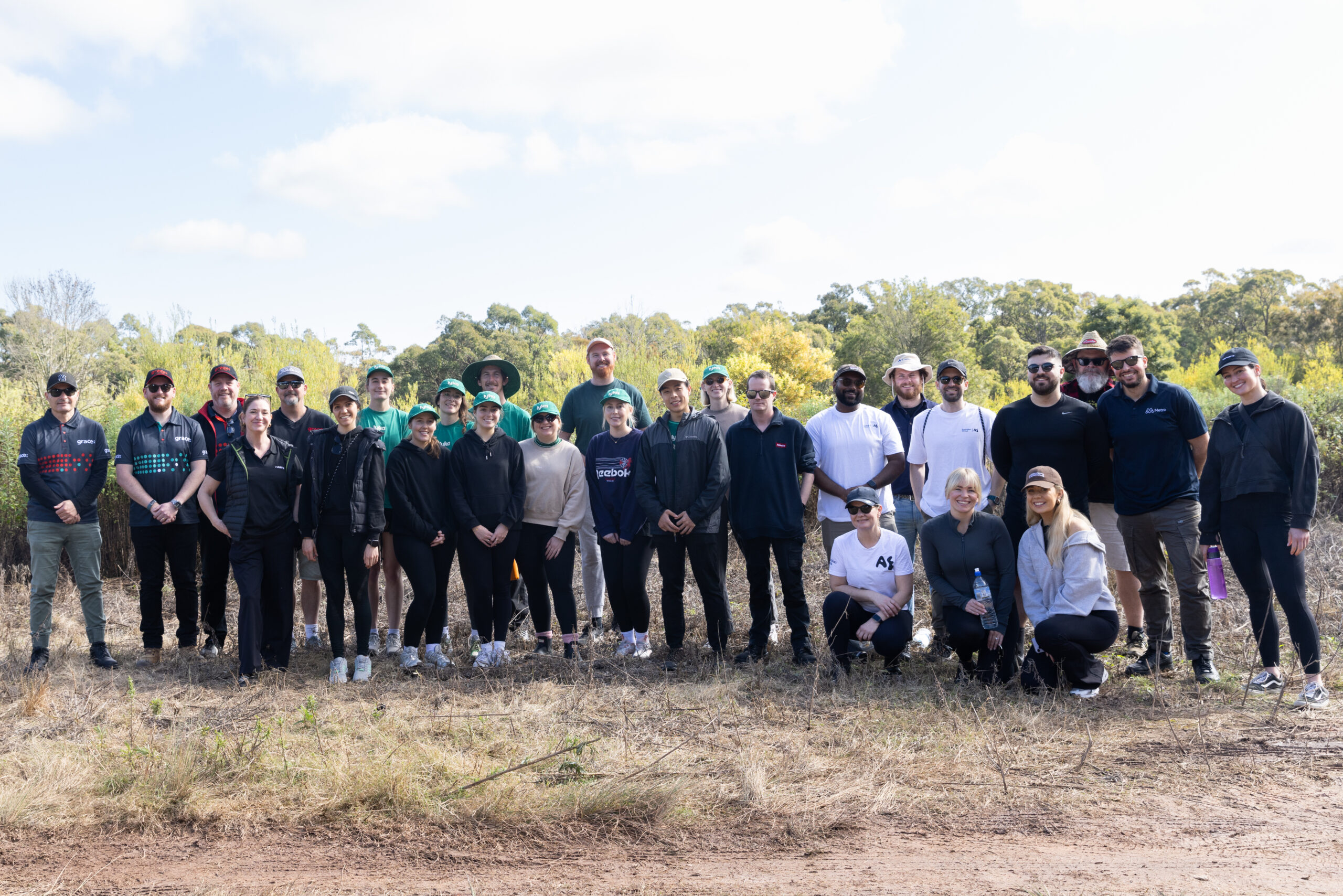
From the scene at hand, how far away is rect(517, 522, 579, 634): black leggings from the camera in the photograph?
263 inches

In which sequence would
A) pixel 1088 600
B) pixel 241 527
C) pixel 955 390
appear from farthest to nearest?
1. pixel 955 390
2. pixel 241 527
3. pixel 1088 600

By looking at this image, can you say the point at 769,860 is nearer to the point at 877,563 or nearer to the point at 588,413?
the point at 877,563

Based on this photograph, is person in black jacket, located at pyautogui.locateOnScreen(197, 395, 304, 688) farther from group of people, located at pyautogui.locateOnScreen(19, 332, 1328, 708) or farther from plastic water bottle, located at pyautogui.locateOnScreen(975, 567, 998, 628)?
plastic water bottle, located at pyautogui.locateOnScreen(975, 567, 998, 628)

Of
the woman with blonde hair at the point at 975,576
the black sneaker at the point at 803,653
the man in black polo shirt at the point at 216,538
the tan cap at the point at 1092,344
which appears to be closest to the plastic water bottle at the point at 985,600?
the woman with blonde hair at the point at 975,576

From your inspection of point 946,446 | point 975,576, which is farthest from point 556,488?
point 975,576

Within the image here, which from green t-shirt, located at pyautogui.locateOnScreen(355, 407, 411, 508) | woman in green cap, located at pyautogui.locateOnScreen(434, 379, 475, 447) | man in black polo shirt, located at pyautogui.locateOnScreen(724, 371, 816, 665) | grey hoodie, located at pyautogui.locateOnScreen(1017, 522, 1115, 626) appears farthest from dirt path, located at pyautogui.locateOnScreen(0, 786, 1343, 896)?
green t-shirt, located at pyautogui.locateOnScreen(355, 407, 411, 508)

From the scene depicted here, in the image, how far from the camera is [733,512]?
6.66 meters

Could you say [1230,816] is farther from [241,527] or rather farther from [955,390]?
A: [241,527]

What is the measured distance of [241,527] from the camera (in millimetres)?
6191

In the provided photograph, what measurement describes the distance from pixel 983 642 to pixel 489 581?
345 centimetres

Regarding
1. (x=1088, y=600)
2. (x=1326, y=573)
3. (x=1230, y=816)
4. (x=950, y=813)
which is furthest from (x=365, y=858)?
(x=1326, y=573)

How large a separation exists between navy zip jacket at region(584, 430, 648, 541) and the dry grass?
996mm

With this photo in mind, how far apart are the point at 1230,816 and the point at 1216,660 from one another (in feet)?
9.40

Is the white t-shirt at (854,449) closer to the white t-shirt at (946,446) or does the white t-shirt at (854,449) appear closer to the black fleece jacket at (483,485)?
the white t-shirt at (946,446)
